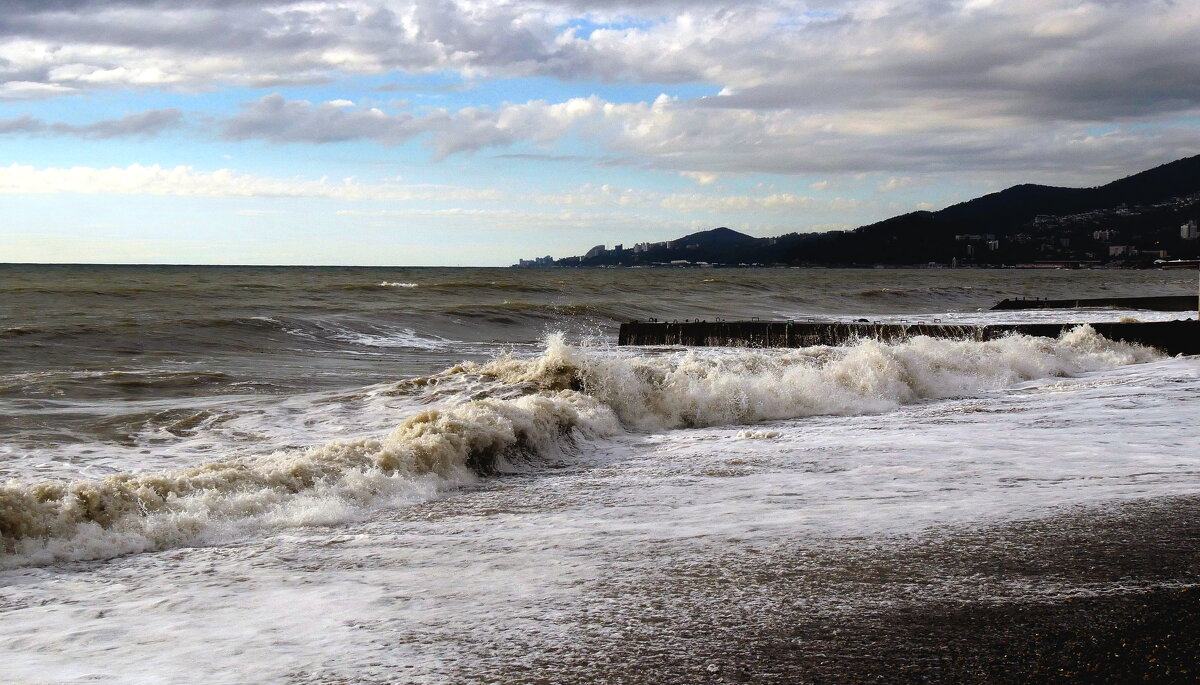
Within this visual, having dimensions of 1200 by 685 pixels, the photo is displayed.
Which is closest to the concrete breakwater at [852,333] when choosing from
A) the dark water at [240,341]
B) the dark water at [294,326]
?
the dark water at [240,341]

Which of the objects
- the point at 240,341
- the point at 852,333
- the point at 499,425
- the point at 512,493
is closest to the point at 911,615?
the point at 512,493

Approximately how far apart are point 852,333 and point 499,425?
13044 millimetres

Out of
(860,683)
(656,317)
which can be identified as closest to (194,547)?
(860,683)

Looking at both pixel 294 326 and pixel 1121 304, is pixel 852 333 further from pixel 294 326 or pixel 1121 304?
pixel 1121 304

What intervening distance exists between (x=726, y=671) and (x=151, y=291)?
167 ft

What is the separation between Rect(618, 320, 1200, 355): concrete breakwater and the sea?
154 cm

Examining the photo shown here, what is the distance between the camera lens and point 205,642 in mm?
4527

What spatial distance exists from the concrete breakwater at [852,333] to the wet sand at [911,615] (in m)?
14.6

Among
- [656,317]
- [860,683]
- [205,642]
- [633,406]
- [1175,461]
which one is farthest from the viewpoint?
[656,317]

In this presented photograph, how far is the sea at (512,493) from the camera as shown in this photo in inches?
179

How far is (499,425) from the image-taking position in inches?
376

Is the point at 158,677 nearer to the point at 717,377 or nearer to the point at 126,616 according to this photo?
the point at 126,616

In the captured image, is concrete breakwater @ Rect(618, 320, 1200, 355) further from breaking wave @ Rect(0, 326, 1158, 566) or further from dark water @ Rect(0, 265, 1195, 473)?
dark water @ Rect(0, 265, 1195, 473)

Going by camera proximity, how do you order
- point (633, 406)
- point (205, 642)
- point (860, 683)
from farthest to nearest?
point (633, 406) → point (205, 642) → point (860, 683)
